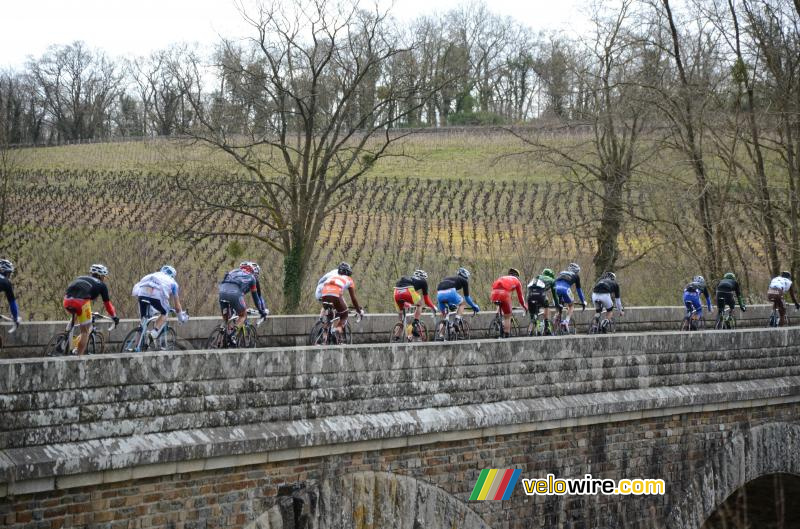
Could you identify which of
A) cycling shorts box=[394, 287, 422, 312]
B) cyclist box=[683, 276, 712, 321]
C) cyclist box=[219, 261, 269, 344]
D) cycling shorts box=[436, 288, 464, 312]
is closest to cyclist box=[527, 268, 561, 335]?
cycling shorts box=[436, 288, 464, 312]

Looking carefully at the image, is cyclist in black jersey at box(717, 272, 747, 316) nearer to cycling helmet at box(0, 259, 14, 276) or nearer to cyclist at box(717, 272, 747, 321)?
cyclist at box(717, 272, 747, 321)

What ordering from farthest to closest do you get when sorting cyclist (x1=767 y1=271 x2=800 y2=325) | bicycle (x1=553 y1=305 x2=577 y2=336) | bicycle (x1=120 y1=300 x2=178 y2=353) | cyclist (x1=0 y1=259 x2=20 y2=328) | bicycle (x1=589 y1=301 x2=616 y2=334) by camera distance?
cyclist (x1=767 y1=271 x2=800 y2=325) → bicycle (x1=589 y1=301 x2=616 y2=334) → bicycle (x1=553 y1=305 x2=577 y2=336) → bicycle (x1=120 y1=300 x2=178 y2=353) → cyclist (x1=0 y1=259 x2=20 y2=328)

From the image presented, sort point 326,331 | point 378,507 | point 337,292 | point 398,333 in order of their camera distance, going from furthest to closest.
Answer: point 398,333 → point 326,331 → point 337,292 → point 378,507

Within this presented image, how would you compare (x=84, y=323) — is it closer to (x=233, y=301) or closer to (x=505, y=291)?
(x=233, y=301)

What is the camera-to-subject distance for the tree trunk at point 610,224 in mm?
32688

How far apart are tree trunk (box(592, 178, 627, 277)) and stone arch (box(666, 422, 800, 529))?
1635 centimetres

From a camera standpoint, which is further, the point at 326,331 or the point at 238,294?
the point at 326,331

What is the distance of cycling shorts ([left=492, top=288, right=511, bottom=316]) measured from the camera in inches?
755

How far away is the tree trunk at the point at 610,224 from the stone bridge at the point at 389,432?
53.1 feet

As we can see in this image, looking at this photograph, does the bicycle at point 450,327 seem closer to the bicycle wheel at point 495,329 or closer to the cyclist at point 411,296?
the cyclist at point 411,296

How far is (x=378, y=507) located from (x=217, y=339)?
5.75 meters

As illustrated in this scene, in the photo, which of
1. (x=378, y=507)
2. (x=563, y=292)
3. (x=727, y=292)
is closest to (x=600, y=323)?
(x=563, y=292)

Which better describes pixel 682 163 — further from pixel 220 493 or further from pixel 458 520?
pixel 220 493

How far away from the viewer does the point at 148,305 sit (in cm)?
1416
